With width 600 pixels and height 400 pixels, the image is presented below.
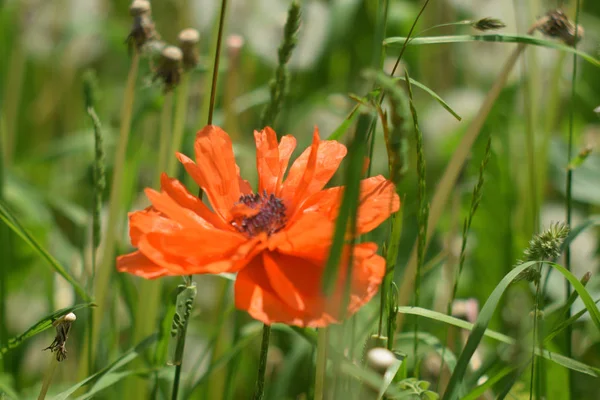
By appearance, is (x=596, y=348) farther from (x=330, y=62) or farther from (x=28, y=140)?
(x=28, y=140)

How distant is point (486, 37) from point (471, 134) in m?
0.07

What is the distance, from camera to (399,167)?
0.42m

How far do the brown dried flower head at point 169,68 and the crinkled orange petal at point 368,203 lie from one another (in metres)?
0.18

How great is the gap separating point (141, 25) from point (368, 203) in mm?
275

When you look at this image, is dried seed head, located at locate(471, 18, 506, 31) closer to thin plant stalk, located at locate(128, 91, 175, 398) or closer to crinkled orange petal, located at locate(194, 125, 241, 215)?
crinkled orange petal, located at locate(194, 125, 241, 215)

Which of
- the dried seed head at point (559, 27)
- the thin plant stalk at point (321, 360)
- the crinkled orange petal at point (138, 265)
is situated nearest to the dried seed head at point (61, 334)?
the crinkled orange petal at point (138, 265)

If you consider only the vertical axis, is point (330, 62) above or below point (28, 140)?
above

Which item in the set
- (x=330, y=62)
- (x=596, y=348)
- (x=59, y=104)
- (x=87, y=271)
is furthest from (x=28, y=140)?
(x=596, y=348)

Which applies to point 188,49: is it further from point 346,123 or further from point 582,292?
point 582,292

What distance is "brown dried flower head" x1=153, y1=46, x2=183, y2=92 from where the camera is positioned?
632 millimetres

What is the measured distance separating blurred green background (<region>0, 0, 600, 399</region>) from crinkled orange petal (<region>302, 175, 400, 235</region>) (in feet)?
0.46

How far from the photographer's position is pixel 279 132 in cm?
115

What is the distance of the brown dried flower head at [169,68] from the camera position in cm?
63

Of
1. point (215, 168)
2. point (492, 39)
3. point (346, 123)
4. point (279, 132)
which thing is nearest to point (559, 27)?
point (492, 39)
